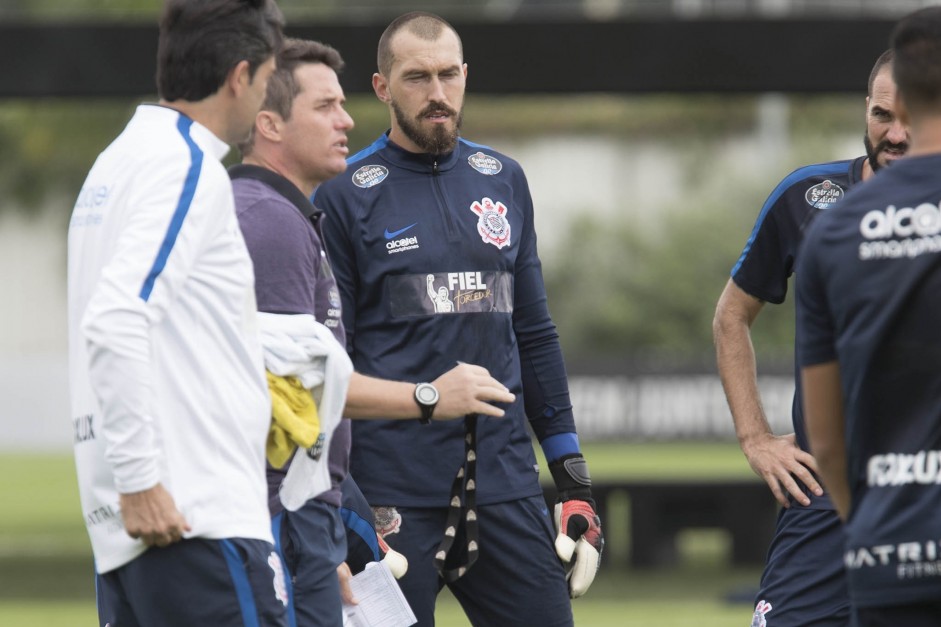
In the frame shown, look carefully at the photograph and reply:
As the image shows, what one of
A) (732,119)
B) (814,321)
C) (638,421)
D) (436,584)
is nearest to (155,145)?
(814,321)

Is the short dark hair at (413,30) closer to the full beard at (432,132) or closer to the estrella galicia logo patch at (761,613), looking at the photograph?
the full beard at (432,132)

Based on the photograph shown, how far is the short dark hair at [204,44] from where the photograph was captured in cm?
338

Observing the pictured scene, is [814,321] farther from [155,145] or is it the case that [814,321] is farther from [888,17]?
[888,17]

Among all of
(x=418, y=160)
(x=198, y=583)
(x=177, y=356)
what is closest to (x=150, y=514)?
(x=198, y=583)

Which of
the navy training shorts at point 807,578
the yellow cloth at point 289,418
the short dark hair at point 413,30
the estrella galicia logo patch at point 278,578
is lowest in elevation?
the navy training shorts at point 807,578

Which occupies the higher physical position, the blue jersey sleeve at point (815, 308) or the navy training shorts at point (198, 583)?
the blue jersey sleeve at point (815, 308)

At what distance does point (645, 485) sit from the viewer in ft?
40.4

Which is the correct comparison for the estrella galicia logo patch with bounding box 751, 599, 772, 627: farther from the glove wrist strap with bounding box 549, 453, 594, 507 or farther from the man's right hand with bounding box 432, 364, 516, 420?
→ the man's right hand with bounding box 432, 364, 516, 420

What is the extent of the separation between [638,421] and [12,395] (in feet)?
44.0

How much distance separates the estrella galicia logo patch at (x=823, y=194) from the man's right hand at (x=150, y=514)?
7.74 ft

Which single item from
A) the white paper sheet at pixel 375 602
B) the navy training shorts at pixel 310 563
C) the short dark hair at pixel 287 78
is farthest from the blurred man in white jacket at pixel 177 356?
the white paper sheet at pixel 375 602

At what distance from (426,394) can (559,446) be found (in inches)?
37.9

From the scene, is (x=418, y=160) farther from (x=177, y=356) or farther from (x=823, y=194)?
(x=177, y=356)

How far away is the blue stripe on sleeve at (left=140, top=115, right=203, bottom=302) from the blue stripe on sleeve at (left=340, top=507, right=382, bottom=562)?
135 centimetres
